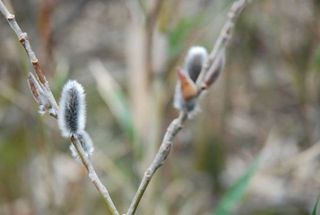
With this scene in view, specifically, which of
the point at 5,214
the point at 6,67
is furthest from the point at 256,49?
the point at 5,214

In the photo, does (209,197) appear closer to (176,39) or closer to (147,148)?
(147,148)

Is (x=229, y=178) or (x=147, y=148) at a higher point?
(x=229, y=178)

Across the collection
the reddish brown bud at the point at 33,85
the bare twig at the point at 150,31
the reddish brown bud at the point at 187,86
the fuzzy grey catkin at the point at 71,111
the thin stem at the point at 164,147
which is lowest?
the thin stem at the point at 164,147

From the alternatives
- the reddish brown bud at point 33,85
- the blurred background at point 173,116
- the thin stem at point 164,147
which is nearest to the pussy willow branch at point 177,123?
the thin stem at point 164,147

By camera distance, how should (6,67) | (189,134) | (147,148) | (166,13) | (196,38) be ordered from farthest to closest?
(189,134), (6,67), (196,38), (147,148), (166,13)

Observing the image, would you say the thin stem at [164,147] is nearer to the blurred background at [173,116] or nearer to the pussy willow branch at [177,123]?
the pussy willow branch at [177,123]

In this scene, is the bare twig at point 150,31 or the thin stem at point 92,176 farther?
the bare twig at point 150,31

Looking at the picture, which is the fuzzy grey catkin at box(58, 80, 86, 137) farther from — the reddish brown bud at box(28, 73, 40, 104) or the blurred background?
the blurred background

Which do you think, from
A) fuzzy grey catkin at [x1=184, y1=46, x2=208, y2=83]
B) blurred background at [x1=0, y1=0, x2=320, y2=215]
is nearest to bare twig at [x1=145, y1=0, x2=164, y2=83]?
blurred background at [x1=0, y1=0, x2=320, y2=215]
